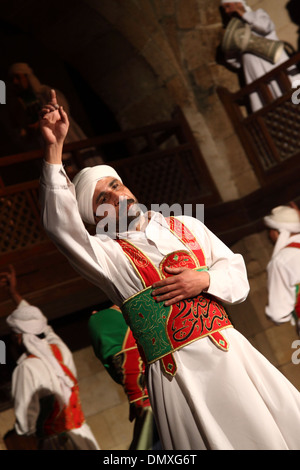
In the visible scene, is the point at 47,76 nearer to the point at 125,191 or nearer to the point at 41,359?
the point at 41,359

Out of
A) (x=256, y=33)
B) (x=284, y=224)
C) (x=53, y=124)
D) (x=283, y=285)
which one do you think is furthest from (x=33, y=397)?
(x=256, y=33)

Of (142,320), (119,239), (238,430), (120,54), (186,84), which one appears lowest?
(238,430)

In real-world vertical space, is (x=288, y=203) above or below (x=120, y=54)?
below

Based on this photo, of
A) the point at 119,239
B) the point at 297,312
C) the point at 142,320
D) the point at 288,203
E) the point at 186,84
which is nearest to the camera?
the point at 142,320

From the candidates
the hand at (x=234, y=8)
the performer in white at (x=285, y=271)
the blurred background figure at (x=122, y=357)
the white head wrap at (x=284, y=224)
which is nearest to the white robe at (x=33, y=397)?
the blurred background figure at (x=122, y=357)

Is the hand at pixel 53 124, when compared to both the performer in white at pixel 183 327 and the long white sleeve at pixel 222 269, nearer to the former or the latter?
the performer in white at pixel 183 327

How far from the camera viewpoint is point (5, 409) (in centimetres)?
542

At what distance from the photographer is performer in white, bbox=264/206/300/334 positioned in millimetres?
4371

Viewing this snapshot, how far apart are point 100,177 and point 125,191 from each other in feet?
0.34

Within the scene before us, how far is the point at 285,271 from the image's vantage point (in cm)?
445

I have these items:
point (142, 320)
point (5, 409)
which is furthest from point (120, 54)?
point (142, 320)

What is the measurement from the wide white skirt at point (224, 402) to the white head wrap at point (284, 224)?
2778 millimetres

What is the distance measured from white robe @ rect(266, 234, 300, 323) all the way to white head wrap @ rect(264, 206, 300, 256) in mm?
109

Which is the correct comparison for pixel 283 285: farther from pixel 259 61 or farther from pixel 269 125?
pixel 259 61
